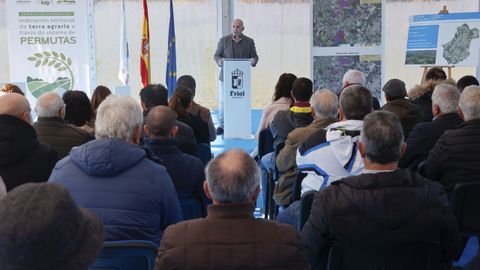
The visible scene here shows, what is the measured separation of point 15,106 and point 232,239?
85.8 inches

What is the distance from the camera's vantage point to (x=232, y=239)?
6.54 ft

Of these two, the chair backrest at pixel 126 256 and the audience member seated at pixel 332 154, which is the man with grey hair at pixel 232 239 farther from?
the audience member seated at pixel 332 154

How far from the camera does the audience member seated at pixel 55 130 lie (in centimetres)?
391

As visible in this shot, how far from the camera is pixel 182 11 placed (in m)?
11.5

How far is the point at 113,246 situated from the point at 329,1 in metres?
7.03

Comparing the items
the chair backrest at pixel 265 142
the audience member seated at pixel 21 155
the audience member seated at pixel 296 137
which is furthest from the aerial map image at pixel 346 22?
the audience member seated at pixel 21 155

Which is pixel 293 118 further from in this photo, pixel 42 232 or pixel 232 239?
pixel 42 232

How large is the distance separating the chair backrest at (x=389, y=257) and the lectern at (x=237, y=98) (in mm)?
6642

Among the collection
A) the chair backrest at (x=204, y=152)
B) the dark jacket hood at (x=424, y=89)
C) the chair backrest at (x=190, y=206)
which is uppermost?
the dark jacket hood at (x=424, y=89)

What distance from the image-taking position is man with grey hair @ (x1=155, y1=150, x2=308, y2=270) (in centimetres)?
198

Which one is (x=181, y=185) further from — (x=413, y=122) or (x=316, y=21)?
(x=316, y=21)

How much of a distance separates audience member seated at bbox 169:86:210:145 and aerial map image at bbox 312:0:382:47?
4015 millimetres

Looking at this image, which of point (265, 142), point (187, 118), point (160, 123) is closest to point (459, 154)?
point (160, 123)

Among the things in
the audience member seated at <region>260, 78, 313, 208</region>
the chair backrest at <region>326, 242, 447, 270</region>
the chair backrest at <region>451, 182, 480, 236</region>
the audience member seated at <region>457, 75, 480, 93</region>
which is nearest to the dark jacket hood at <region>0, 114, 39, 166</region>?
the audience member seated at <region>260, 78, 313, 208</region>
